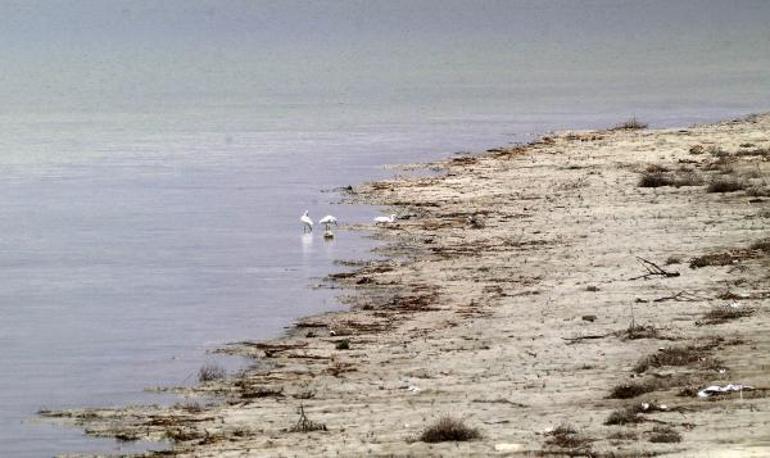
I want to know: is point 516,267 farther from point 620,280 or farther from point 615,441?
point 615,441

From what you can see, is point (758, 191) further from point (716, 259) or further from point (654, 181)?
point (716, 259)

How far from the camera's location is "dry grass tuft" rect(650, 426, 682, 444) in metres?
18.2

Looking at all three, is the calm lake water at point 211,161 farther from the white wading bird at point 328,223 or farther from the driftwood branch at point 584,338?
the driftwood branch at point 584,338

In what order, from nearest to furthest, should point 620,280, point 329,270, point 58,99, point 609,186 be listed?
point 620,280 → point 329,270 → point 609,186 → point 58,99

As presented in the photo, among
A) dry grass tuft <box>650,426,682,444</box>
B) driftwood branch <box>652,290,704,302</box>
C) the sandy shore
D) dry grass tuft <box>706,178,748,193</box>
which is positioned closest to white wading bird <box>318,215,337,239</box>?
the sandy shore

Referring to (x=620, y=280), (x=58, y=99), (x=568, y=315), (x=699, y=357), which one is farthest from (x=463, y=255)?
(x=58, y=99)

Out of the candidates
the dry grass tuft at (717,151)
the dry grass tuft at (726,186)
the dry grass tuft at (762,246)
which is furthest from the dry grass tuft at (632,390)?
the dry grass tuft at (717,151)

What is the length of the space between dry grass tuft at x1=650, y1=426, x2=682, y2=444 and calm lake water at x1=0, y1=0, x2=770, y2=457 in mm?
5536

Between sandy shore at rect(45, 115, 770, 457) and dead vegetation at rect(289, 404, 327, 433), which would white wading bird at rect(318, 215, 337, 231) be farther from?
dead vegetation at rect(289, 404, 327, 433)

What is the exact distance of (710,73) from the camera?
10931 cm

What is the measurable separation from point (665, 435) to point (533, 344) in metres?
6.03

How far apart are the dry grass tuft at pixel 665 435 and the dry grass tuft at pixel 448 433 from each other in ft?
5.70

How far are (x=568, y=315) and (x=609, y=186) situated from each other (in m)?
15.9

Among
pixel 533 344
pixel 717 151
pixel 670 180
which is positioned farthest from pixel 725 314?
pixel 717 151
